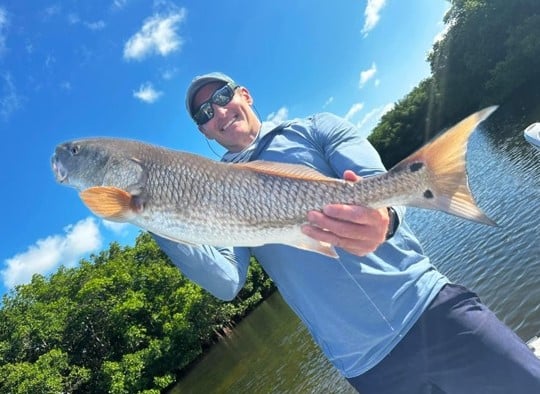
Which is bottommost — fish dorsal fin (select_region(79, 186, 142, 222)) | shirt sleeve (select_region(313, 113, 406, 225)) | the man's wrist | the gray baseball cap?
the man's wrist

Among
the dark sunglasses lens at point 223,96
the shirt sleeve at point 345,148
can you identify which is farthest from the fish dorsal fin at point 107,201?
the shirt sleeve at point 345,148

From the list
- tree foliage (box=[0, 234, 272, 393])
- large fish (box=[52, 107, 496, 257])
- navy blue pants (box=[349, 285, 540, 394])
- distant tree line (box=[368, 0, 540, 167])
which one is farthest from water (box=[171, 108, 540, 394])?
distant tree line (box=[368, 0, 540, 167])

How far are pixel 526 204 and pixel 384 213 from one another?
16391 millimetres

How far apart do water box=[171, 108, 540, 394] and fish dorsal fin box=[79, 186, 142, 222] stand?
10.4m

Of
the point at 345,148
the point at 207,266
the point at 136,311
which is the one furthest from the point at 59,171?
the point at 136,311

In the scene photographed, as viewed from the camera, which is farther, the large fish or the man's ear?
the man's ear

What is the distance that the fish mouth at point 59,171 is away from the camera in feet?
11.4

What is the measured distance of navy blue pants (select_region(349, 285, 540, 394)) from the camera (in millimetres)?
2371

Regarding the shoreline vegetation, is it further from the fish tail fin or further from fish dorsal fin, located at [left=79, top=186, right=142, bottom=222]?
the fish tail fin

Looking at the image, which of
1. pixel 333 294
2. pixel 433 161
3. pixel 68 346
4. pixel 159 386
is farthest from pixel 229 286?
pixel 68 346

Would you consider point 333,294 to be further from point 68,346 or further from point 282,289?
point 68,346

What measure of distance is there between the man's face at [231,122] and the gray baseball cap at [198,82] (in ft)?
0.09

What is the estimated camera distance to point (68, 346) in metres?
31.5

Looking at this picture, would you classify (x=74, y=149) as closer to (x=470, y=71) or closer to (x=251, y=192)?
(x=251, y=192)
